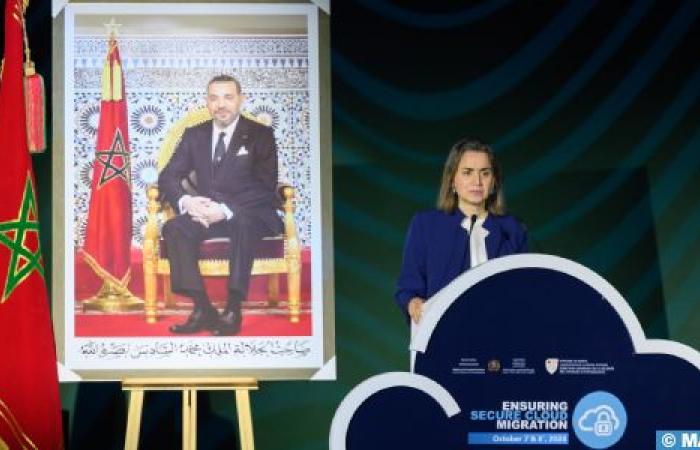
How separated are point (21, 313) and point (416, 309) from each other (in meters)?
1.54

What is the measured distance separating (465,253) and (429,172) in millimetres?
546

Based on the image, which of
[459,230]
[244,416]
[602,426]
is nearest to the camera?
[602,426]

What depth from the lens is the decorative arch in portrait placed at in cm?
475

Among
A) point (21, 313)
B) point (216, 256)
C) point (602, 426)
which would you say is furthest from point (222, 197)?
point (602, 426)

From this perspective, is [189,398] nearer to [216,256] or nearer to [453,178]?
[216,256]

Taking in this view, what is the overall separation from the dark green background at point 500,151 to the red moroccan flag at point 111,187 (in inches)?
8.8

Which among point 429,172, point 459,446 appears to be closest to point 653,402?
point 459,446

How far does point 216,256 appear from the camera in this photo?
4.82m

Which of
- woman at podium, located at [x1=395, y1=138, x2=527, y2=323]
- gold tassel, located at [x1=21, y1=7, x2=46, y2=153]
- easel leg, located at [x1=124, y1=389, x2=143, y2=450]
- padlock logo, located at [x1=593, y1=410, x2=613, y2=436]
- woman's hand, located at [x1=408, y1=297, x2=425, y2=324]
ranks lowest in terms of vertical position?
easel leg, located at [x1=124, y1=389, x2=143, y2=450]

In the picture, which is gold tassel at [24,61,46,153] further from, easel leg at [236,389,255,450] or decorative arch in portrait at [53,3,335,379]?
easel leg at [236,389,255,450]

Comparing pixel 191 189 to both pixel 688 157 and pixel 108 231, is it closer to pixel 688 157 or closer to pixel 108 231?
pixel 108 231

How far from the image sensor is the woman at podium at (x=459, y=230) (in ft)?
14.7

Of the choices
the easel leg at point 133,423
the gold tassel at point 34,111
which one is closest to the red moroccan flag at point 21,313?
the gold tassel at point 34,111

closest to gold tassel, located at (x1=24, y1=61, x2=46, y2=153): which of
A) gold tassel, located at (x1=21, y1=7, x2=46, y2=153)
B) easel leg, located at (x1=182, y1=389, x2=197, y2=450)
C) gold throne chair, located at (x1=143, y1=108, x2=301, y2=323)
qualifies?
gold tassel, located at (x1=21, y1=7, x2=46, y2=153)
